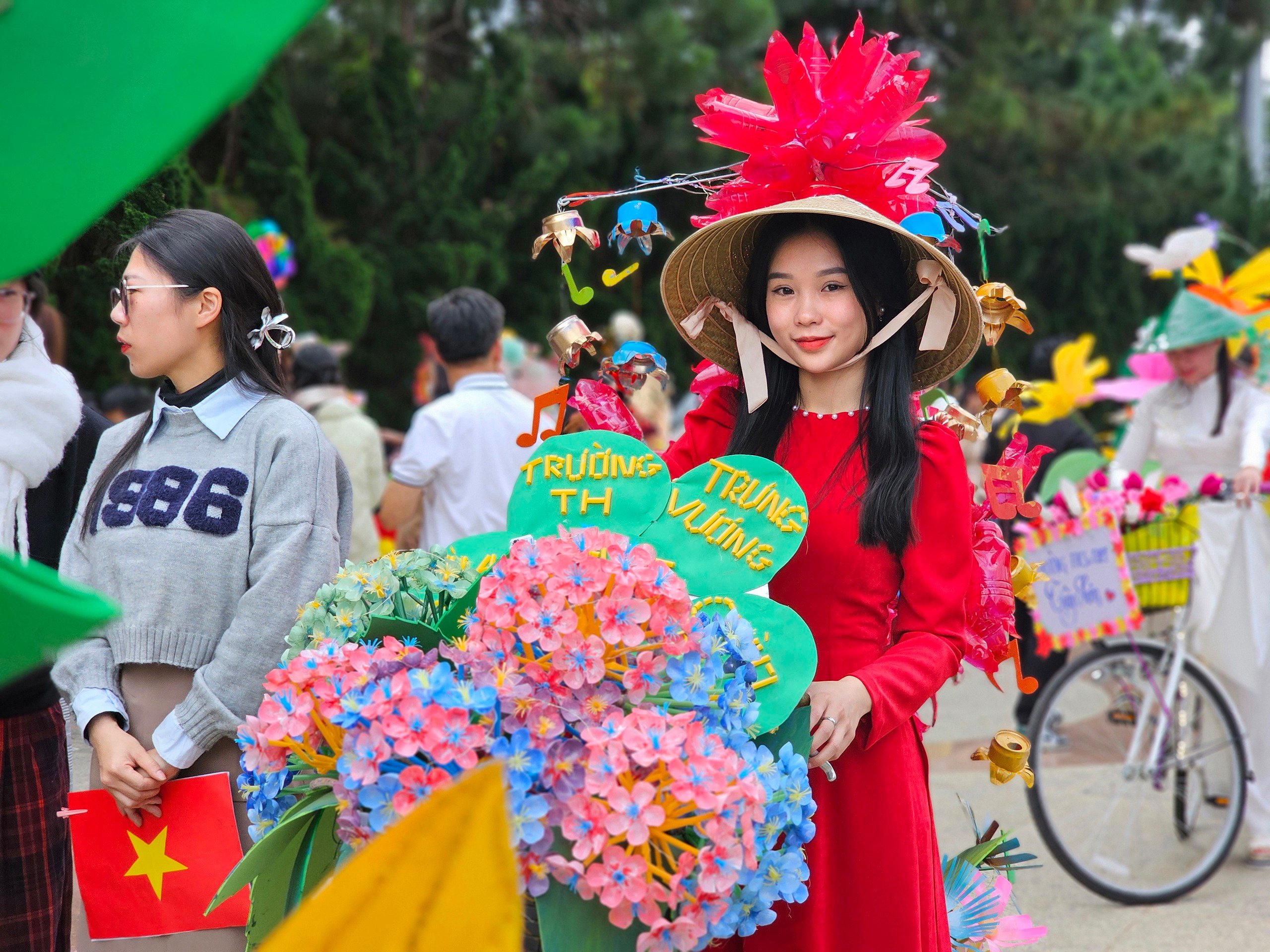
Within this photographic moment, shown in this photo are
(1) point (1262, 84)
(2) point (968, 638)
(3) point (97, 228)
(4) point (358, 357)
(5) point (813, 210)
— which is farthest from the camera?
(1) point (1262, 84)

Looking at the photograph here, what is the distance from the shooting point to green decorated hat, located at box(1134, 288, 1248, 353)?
14.6 ft

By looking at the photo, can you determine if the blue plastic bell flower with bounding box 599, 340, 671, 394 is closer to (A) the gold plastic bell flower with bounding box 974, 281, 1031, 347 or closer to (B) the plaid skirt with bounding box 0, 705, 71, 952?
(A) the gold plastic bell flower with bounding box 974, 281, 1031, 347

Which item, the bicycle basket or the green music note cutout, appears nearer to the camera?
the green music note cutout

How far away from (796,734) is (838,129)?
0.92 metres

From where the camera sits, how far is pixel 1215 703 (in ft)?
13.2

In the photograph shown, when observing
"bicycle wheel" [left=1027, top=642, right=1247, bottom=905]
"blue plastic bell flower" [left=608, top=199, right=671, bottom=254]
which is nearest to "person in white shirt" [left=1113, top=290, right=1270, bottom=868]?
"bicycle wheel" [left=1027, top=642, right=1247, bottom=905]

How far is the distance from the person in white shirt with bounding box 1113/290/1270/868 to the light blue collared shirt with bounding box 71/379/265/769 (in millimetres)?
3018

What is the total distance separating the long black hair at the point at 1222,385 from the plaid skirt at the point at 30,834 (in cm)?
388

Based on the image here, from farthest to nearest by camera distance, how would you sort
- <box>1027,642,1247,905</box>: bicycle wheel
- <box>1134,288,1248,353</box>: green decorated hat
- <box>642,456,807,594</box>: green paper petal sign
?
1. <box>1134,288,1248,353</box>: green decorated hat
2. <box>1027,642,1247,905</box>: bicycle wheel
3. <box>642,456,807,594</box>: green paper petal sign

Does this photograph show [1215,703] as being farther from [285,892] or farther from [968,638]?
[285,892]

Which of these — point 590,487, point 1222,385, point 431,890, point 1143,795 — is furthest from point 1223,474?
point 431,890

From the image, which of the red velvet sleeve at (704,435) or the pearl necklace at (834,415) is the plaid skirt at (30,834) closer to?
the red velvet sleeve at (704,435)

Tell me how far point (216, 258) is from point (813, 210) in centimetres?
97

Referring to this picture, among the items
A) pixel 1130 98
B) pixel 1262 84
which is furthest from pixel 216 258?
pixel 1262 84
